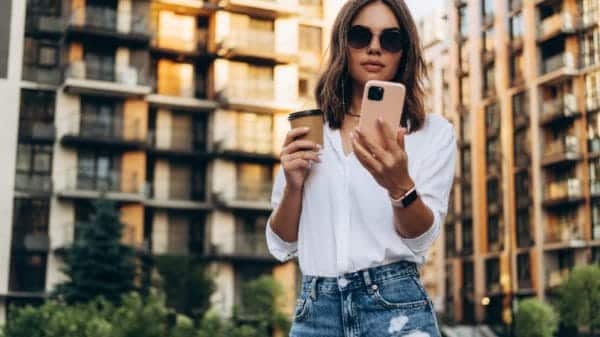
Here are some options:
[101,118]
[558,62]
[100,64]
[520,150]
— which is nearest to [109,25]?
[100,64]

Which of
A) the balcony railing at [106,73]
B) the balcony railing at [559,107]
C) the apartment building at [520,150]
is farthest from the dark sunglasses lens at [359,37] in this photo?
the balcony railing at [559,107]

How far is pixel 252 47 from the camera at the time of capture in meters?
28.3

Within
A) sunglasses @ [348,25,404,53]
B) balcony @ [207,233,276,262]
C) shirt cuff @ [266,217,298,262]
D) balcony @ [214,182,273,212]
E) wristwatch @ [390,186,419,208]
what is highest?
balcony @ [214,182,273,212]

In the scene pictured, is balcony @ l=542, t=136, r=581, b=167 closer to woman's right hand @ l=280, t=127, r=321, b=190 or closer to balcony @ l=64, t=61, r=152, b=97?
balcony @ l=64, t=61, r=152, b=97

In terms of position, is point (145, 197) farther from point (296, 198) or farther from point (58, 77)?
point (296, 198)

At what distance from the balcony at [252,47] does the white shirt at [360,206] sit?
26.3 metres

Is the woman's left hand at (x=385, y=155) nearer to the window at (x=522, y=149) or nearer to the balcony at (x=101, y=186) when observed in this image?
the balcony at (x=101, y=186)

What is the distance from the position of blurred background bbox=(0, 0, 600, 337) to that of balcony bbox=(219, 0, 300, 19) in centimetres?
6

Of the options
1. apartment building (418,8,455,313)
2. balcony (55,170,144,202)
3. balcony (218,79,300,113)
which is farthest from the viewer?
apartment building (418,8,455,313)

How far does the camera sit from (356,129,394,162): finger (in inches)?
64.7

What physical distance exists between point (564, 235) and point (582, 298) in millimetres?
4964

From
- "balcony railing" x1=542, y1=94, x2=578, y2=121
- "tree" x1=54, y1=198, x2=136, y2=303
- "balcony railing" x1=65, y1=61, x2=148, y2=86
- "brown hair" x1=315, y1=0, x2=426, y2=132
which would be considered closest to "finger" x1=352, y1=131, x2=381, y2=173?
"brown hair" x1=315, y1=0, x2=426, y2=132

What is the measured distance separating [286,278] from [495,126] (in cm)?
1006

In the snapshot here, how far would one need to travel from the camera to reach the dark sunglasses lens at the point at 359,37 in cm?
191
